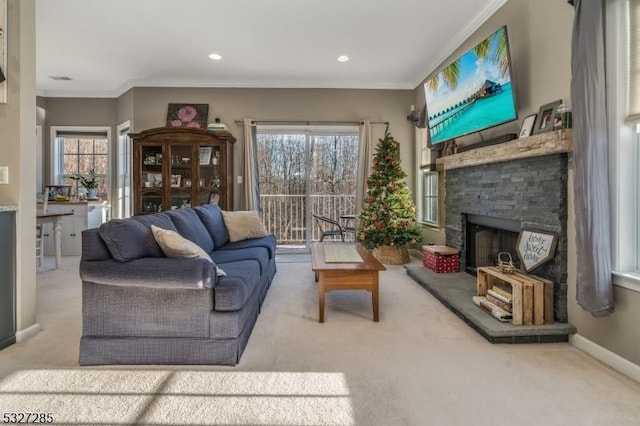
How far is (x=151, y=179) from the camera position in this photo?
5262 mm

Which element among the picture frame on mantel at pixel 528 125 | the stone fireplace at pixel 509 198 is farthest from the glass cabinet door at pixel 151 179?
the picture frame on mantel at pixel 528 125

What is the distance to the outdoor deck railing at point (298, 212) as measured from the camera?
582cm

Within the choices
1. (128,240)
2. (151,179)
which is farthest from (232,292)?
(151,179)

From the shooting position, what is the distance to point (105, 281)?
1.98 m

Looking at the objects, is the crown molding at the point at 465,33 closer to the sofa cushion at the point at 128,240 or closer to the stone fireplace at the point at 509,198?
the stone fireplace at the point at 509,198

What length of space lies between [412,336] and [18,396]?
2.26m

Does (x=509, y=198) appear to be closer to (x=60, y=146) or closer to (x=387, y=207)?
(x=387, y=207)

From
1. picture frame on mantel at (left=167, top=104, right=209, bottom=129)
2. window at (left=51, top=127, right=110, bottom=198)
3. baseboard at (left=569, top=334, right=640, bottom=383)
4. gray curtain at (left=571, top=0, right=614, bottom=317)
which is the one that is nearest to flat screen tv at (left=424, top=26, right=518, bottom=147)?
gray curtain at (left=571, top=0, right=614, bottom=317)

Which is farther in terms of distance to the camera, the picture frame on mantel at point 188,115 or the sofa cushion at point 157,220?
the picture frame on mantel at point 188,115

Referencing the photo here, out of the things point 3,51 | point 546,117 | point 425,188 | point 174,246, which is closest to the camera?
point 174,246

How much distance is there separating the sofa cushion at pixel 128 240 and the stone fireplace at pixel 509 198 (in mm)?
2684

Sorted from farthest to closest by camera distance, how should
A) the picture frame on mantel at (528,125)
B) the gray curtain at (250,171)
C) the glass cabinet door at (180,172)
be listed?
1. the gray curtain at (250,171)
2. the glass cabinet door at (180,172)
3. the picture frame on mantel at (528,125)

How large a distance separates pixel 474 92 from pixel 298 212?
3.33m

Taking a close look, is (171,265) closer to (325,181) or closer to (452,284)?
(452,284)
